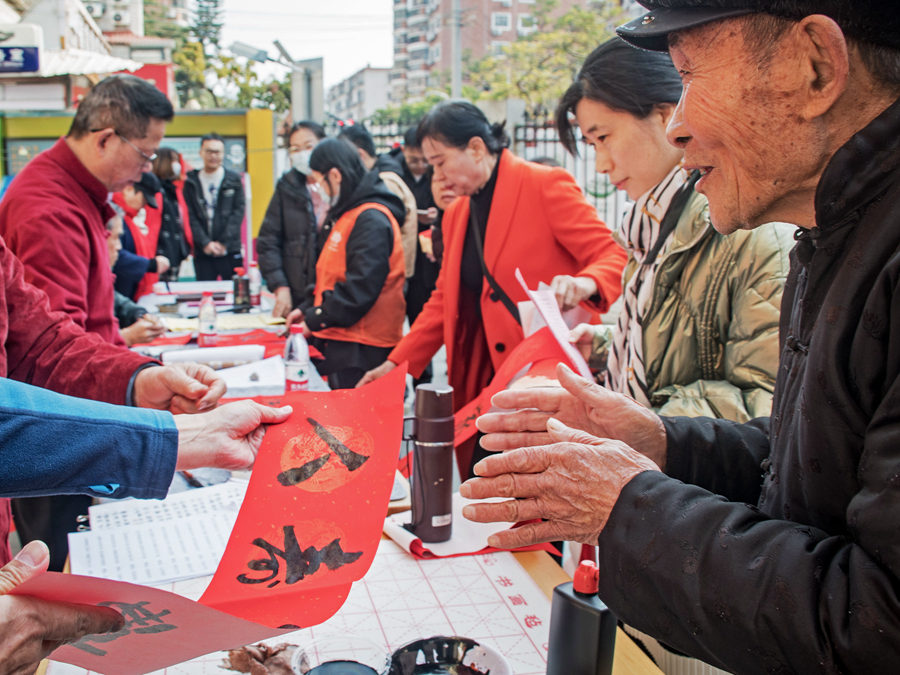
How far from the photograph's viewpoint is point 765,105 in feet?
2.94

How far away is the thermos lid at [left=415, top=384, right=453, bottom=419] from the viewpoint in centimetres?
150

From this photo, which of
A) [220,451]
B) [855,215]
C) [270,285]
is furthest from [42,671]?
[270,285]

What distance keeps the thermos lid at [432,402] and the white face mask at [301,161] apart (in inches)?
167

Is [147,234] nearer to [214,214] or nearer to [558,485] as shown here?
[214,214]

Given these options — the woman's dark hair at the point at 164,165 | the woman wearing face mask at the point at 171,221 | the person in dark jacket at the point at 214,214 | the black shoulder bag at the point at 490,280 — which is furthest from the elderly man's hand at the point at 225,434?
the woman's dark hair at the point at 164,165

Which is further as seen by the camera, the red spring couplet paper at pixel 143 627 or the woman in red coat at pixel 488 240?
the woman in red coat at pixel 488 240

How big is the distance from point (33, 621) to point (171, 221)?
6.85 metres

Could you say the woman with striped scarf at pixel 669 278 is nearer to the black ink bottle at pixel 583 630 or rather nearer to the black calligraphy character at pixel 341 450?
the black ink bottle at pixel 583 630

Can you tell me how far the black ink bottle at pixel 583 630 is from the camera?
99 centimetres

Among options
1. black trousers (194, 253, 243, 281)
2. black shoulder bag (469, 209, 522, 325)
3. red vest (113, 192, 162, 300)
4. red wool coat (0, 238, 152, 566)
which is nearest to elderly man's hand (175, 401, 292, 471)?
red wool coat (0, 238, 152, 566)

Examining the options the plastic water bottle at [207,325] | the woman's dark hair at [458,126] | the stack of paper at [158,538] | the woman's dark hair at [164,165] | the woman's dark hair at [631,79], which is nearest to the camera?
the stack of paper at [158,538]

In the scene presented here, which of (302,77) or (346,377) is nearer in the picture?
(346,377)

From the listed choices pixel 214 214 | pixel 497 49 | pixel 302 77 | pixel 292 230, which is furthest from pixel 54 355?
pixel 497 49

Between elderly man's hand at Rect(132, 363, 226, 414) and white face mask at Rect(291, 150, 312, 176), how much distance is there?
3.89 m
